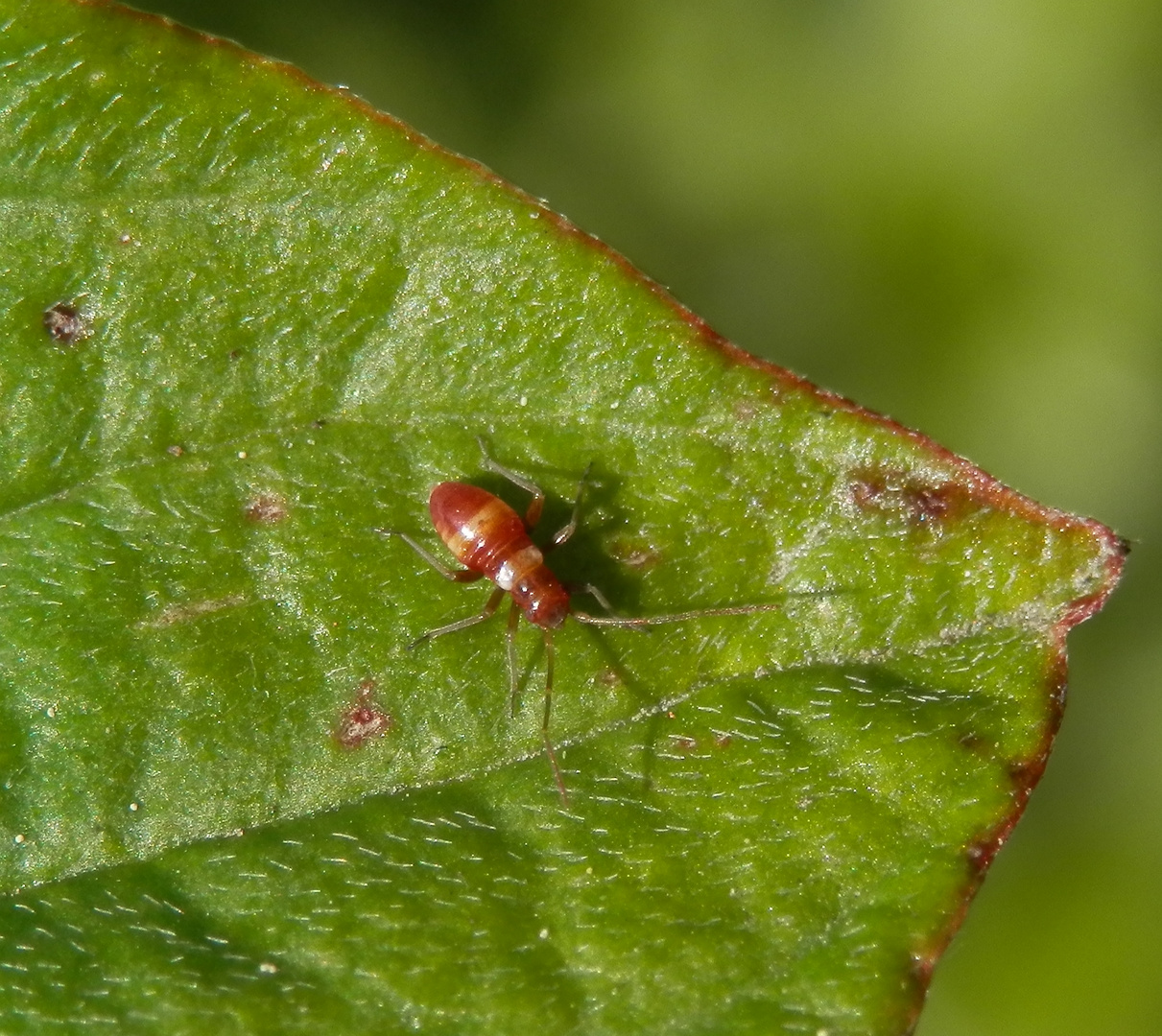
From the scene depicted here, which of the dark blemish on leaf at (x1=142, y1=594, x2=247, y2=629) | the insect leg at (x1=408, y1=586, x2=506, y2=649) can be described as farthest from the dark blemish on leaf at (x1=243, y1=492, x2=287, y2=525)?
the insect leg at (x1=408, y1=586, x2=506, y2=649)

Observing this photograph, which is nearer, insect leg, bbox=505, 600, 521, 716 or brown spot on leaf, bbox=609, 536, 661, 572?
insect leg, bbox=505, 600, 521, 716

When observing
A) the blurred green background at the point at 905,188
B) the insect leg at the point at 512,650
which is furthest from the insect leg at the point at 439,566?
the blurred green background at the point at 905,188

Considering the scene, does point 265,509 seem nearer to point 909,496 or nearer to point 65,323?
point 65,323

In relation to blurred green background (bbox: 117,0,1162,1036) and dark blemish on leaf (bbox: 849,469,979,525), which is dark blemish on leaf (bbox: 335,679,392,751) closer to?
dark blemish on leaf (bbox: 849,469,979,525)

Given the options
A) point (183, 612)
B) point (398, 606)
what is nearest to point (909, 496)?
point (398, 606)

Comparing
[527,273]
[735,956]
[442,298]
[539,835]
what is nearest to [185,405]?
[442,298]
